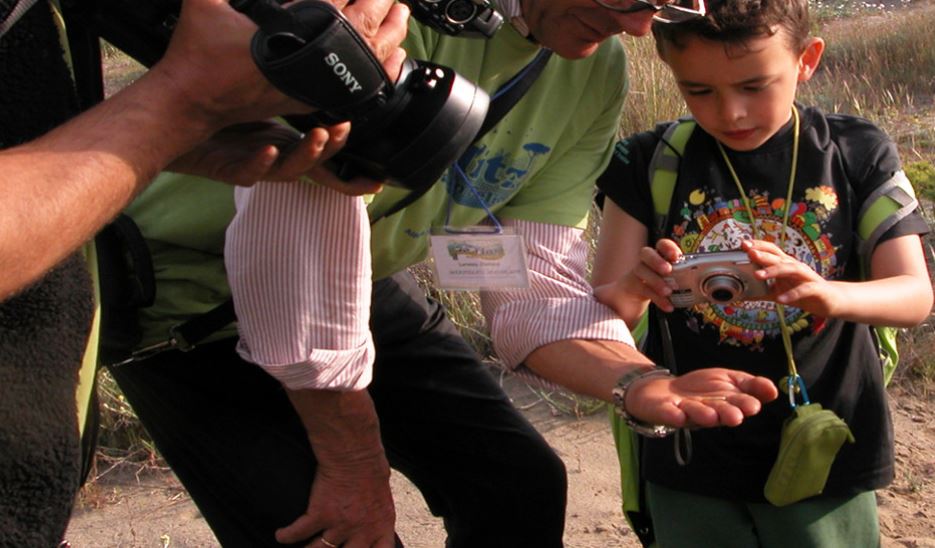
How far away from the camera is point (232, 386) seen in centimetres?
253

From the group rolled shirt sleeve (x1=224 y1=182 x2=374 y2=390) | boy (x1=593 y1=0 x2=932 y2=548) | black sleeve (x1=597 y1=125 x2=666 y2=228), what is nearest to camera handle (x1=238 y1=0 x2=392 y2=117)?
rolled shirt sleeve (x1=224 y1=182 x2=374 y2=390)

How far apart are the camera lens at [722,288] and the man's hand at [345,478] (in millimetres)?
642

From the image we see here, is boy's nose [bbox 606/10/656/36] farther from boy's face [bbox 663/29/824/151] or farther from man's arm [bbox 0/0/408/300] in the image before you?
man's arm [bbox 0/0/408/300]

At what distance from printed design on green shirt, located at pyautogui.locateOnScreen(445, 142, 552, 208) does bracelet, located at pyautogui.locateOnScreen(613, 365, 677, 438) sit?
0.44 metres

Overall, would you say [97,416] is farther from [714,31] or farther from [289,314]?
[714,31]

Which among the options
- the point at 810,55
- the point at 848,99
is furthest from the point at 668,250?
the point at 848,99

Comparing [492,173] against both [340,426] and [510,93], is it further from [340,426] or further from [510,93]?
[340,426]

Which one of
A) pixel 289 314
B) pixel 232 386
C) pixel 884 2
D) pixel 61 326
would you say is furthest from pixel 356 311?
pixel 884 2

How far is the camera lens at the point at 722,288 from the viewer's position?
2406 millimetres

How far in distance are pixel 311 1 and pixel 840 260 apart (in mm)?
1379

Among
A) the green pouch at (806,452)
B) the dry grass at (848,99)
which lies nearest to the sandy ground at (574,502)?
the dry grass at (848,99)

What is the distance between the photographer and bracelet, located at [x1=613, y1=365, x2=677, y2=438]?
243 cm

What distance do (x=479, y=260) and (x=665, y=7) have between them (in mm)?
578

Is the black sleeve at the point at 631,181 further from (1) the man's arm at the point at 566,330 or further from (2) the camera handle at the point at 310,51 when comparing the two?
(2) the camera handle at the point at 310,51
